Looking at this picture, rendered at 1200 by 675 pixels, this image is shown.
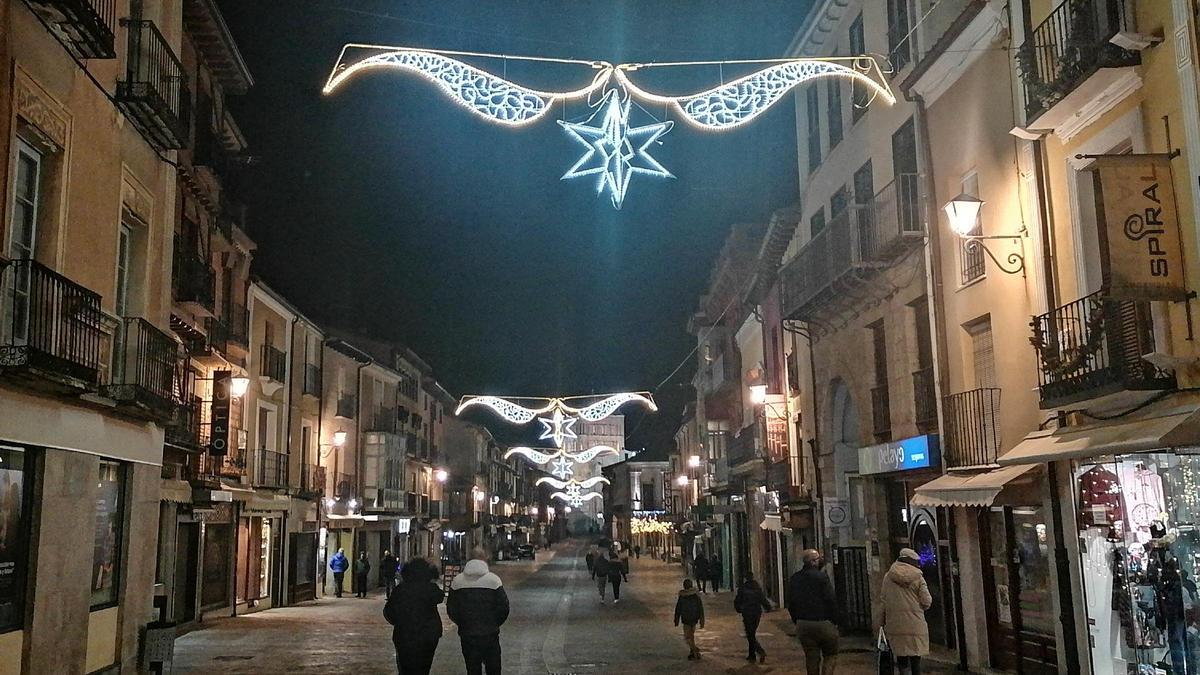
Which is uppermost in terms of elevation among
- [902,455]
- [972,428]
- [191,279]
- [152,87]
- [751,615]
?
[152,87]

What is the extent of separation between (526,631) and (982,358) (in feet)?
38.7

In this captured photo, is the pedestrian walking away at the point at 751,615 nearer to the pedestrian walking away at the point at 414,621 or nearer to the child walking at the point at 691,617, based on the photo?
the child walking at the point at 691,617

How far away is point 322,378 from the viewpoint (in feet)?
124

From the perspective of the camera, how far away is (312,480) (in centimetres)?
3631

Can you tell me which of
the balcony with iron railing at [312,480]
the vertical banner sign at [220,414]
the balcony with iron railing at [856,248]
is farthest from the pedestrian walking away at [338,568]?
the balcony with iron railing at [856,248]

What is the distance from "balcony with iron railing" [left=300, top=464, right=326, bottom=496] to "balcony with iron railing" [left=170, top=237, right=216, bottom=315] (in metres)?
12.1

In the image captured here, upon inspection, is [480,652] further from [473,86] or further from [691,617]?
[691,617]

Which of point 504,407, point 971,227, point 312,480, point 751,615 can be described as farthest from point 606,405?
point 971,227

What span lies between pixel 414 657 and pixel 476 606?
81cm

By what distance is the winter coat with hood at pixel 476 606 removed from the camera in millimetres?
10555

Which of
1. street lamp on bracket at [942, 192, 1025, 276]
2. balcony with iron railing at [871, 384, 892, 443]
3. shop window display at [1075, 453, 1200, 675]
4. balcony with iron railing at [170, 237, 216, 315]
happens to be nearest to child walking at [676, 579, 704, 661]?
balcony with iron railing at [871, 384, 892, 443]

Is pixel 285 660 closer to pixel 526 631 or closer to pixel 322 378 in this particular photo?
pixel 526 631

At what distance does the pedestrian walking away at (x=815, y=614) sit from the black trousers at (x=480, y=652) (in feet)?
12.0

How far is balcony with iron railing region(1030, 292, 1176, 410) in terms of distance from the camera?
10.8m
